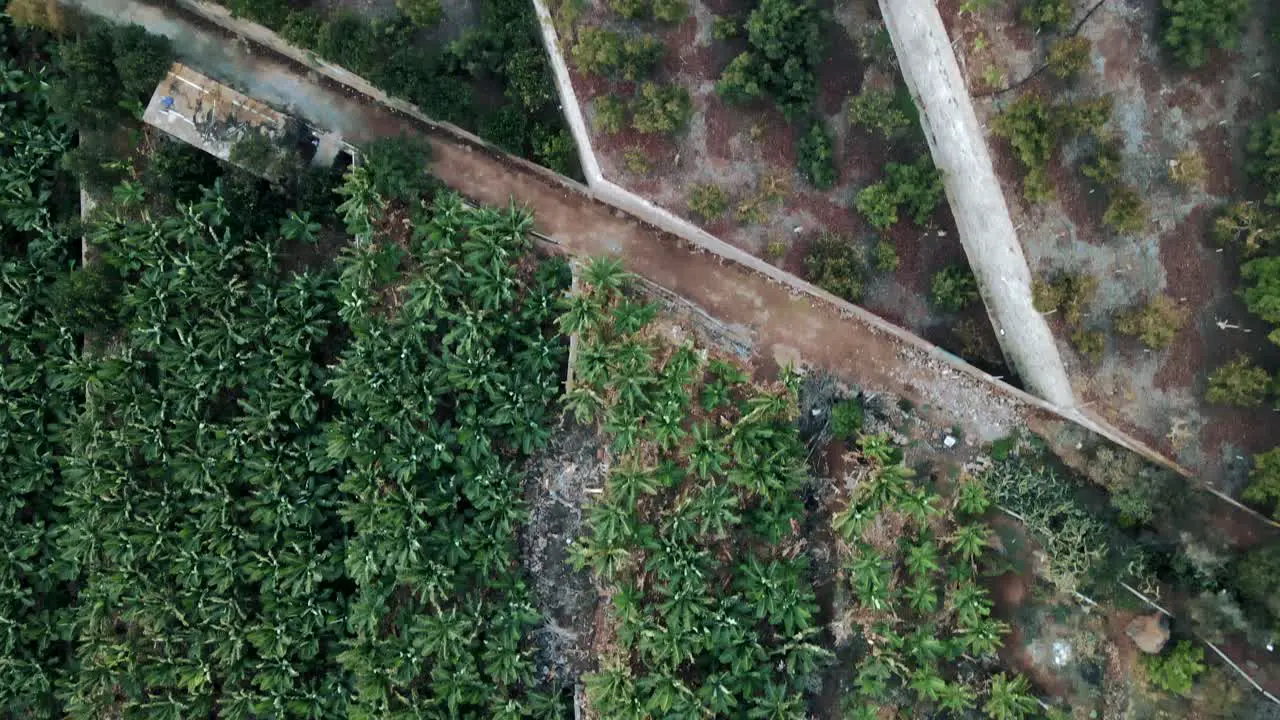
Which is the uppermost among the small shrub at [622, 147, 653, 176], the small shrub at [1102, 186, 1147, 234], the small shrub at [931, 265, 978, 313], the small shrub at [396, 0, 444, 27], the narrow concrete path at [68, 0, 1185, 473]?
the small shrub at [1102, 186, 1147, 234]

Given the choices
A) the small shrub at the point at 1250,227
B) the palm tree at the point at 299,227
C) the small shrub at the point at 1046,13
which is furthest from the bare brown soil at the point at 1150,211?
the palm tree at the point at 299,227

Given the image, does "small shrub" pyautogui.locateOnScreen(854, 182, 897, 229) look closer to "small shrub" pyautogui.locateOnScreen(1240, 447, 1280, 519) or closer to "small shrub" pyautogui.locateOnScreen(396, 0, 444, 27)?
"small shrub" pyautogui.locateOnScreen(1240, 447, 1280, 519)

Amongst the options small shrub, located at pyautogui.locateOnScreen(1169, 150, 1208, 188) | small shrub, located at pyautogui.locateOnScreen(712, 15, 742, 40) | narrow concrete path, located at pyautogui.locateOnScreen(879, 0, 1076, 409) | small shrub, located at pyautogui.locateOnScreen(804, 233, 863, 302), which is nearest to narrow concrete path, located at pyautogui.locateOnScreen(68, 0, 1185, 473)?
small shrub, located at pyautogui.locateOnScreen(804, 233, 863, 302)

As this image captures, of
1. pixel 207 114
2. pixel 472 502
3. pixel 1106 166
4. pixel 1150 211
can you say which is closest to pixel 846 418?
pixel 1106 166

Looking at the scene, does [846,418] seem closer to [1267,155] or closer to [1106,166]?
[1106,166]

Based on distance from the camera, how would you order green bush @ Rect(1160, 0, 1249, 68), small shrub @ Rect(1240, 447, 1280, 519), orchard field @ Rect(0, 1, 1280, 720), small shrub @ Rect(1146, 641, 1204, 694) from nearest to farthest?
1. green bush @ Rect(1160, 0, 1249, 68)
2. small shrub @ Rect(1240, 447, 1280, 519)
3. small shrub @ Rect(1146, 641, 1204, 694)
4. orchard field @ Rect(0, 1, 1280, 720)

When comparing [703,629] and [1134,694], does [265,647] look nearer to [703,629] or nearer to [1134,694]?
[703,629]
